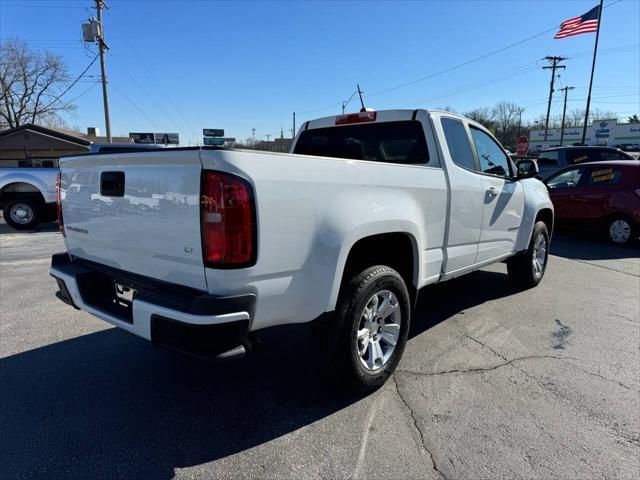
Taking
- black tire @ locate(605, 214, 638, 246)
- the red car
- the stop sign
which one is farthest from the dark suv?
the stop sign

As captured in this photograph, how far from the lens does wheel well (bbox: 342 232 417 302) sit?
304 centimetres

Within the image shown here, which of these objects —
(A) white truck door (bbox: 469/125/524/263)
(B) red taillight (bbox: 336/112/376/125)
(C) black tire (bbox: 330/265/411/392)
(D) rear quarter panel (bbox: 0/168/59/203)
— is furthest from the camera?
(D) rear quarter panel (bbox: 0/168/59/203)

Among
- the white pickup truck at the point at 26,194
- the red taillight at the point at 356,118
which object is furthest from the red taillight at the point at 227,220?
the white pickup truck at the point at 26,194

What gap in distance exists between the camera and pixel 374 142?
161 inches

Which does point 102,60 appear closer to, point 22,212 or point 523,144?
point 22,212

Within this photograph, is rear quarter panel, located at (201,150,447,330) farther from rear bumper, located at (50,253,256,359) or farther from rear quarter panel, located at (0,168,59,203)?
rear quarter panel, located at (0,168,59,203)

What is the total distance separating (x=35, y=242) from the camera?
9.02 m

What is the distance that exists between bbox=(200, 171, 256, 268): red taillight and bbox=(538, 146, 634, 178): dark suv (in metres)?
12.6

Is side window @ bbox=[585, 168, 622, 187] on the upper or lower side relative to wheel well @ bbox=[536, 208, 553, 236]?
upper

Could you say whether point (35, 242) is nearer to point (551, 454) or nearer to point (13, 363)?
point (13, 363)

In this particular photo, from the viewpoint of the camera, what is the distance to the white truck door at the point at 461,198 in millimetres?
3762

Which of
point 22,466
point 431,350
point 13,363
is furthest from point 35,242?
point 431,350

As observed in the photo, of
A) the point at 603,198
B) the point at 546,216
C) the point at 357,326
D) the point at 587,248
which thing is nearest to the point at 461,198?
the point at 357,326

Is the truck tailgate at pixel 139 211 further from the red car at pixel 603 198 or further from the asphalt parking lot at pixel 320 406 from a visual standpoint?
the red car at pixel 603 198
